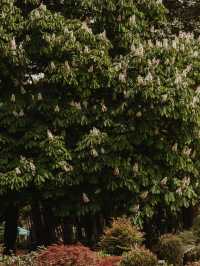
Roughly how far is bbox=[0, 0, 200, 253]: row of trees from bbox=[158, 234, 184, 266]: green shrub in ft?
8.78

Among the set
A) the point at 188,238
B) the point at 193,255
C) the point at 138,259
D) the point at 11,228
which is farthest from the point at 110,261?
the point at 11,228

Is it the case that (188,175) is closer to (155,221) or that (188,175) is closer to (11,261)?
(11,261)

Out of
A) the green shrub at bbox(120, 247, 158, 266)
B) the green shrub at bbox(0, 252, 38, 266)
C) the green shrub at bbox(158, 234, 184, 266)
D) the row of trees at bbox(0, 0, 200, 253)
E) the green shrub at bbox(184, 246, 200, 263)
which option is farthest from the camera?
the row of trees at bbox(0, 0, 200, 253)

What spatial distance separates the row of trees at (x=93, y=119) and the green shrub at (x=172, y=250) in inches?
105

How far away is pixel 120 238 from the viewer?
58.2ft

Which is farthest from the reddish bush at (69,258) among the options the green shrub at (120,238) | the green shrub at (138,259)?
the green shrub at (120,238)

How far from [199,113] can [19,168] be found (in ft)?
18.8

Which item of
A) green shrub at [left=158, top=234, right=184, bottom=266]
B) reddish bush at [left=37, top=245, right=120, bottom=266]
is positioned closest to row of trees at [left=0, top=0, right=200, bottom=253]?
green shrub at [left=158, top=234, right=184, bottom=266]

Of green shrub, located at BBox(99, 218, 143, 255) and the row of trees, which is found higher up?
the row of trees

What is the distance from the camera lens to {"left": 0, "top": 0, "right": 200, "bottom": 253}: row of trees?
66.9ft

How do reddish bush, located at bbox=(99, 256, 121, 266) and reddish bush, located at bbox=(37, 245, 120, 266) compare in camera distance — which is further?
reddish bush, located at bbox=(99, 256, 121, 266)

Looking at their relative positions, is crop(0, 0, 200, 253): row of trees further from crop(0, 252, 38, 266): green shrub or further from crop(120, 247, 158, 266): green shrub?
crop(120, 247, 158, 266): green shrub

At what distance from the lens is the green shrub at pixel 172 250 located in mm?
17812

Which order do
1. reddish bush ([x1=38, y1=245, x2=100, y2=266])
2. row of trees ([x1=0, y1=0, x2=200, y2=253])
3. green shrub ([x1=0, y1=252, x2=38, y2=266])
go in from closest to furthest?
reddish bush ([x1=38, y1=245, x2=100, y2=266]), green shrub ([x1=0, y1=252, x2=38, y2=266]), row of trees ([x1=0, y1=0, x2=200, y2=253])
